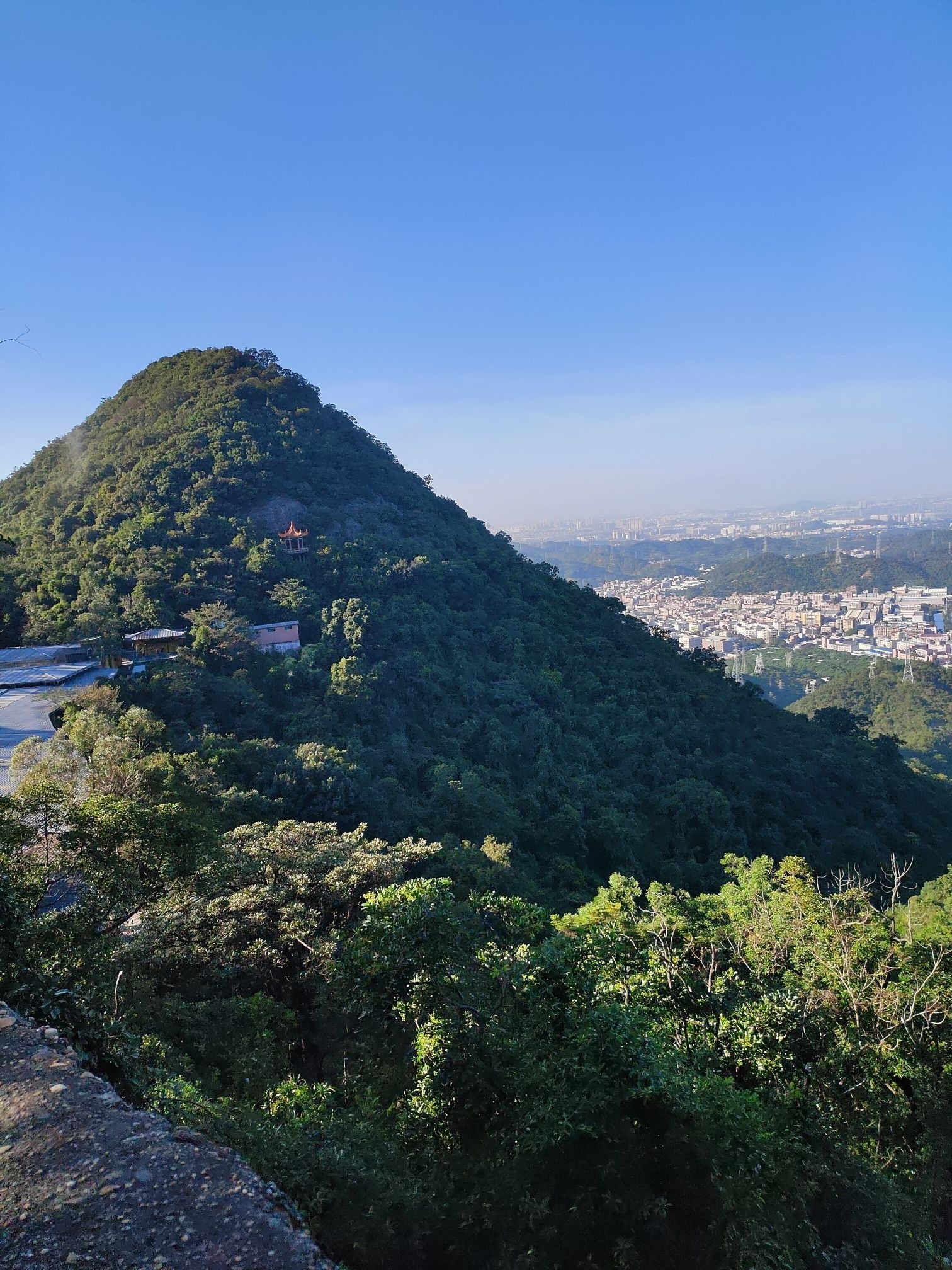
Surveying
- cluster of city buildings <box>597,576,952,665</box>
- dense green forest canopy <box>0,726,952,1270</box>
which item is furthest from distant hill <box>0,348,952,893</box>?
cluster of city buildings <box>597,576,952,665</box>

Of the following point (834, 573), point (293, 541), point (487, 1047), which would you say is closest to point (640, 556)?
point (834, 573)

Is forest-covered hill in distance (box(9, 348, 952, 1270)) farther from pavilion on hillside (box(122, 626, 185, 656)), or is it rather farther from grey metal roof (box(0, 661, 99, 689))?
grey metal roof (box(0, 661, 99, 689))

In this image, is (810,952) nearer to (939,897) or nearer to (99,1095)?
(99,1095)

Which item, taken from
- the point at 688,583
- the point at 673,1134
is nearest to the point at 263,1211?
the point at 673,1134

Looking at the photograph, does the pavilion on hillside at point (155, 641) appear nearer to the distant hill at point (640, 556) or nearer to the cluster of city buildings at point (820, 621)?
the cluster of city buildings at point (820, 621)

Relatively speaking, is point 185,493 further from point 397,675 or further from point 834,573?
point 834,573
